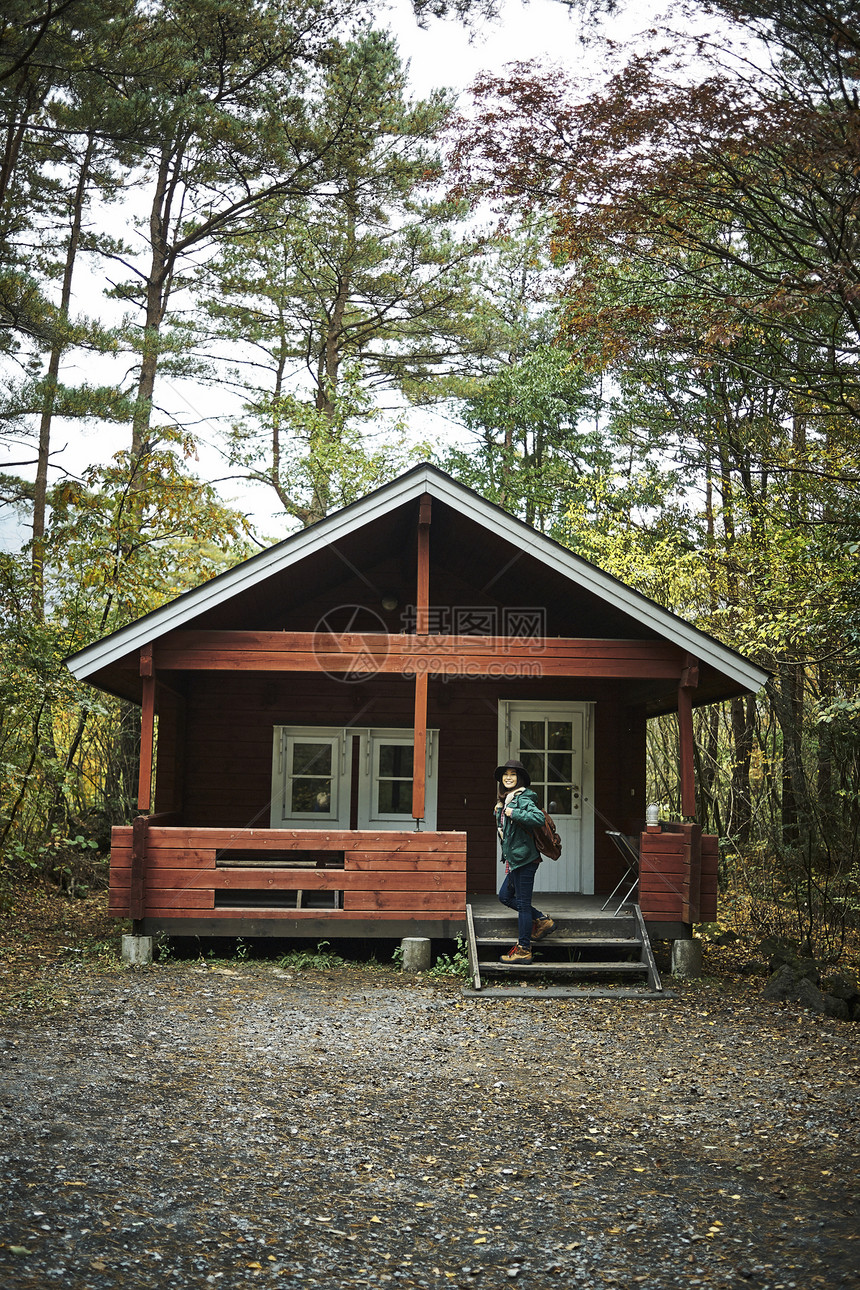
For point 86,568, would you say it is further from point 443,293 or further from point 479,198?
point 443,293

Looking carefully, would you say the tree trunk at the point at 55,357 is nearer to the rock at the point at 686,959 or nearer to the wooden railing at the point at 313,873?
the wooden railing at the point at 313,873

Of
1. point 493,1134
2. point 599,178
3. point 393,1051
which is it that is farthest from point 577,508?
point 493,1134

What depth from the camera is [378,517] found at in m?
9.67

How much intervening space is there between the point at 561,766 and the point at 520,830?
3068 mm

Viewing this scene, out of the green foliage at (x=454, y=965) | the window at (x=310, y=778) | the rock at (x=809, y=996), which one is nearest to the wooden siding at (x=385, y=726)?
the window at (x=310, y=778)

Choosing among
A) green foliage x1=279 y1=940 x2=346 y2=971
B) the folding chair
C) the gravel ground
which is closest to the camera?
the gravel ground

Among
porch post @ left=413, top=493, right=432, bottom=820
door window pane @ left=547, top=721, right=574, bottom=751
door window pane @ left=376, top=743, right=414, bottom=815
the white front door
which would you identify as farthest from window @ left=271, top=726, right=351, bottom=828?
porch post @ left=413, top=493, right=432, bottom=820

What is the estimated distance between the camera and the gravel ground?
388 cm

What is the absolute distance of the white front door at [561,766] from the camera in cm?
1195

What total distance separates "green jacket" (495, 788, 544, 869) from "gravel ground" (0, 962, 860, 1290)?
1268mm

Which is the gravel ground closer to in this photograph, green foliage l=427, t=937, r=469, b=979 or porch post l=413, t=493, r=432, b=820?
green foliage l=427, t=937, r=469, b=979

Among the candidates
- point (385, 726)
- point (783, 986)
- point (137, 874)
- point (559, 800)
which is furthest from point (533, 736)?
point (137, 874)

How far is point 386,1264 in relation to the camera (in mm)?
3877

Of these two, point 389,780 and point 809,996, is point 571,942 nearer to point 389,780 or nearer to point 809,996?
point 809,996
